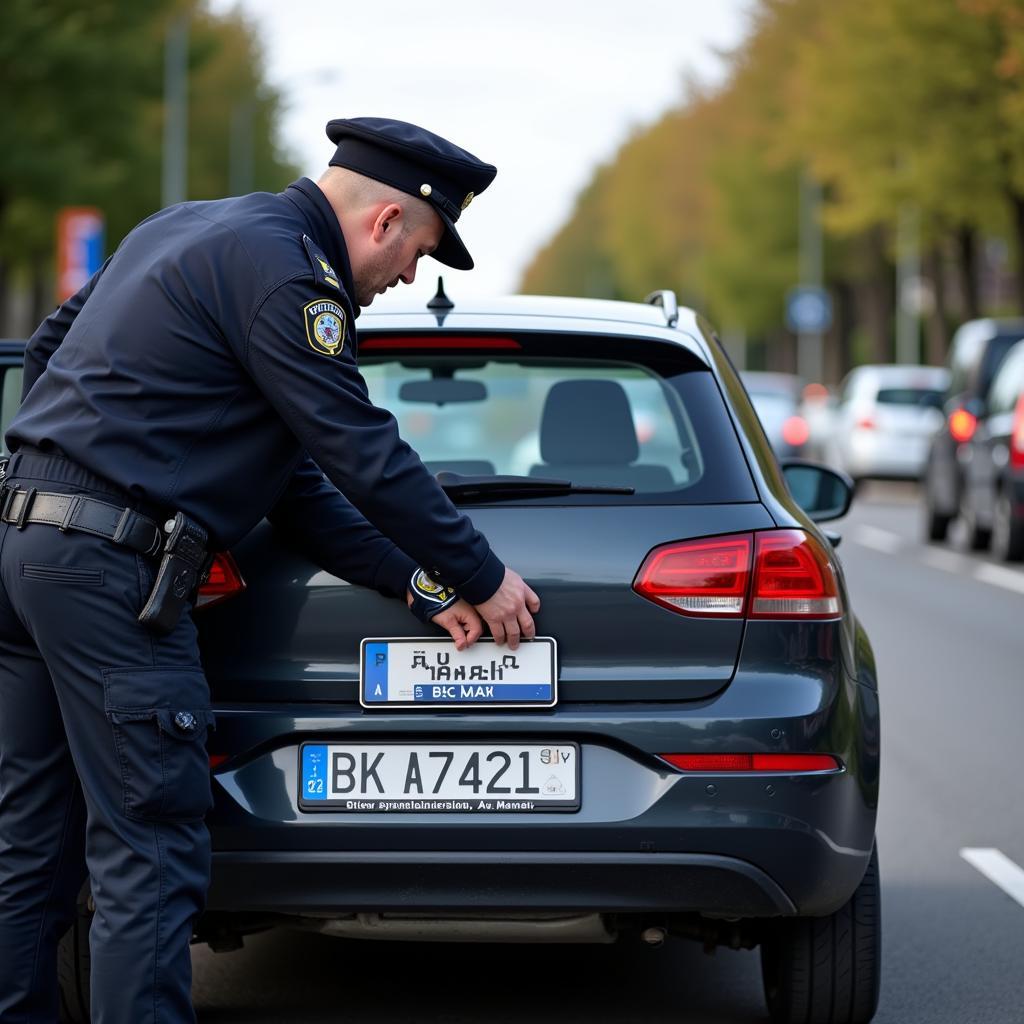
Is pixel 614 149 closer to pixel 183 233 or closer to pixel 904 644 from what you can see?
pixel 904 644

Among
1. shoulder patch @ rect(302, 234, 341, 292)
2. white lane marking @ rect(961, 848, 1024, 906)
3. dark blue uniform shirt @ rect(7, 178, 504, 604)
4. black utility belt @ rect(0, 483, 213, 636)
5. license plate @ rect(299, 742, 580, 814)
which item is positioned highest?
shoulder patch @ rect(302, 234, 341, 292)

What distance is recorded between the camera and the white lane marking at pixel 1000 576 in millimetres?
15586

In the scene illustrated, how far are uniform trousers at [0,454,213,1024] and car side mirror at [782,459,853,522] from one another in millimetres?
2431

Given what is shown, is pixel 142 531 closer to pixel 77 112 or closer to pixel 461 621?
pixel 461 621

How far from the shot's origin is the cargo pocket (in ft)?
11.9

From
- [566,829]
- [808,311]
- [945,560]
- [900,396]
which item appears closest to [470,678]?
[566,829]

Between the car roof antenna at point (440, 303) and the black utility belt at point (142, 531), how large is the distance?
3.97 feet

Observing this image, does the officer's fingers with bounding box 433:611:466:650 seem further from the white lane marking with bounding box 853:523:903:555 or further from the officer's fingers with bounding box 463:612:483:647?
the white lane marking with bounding box 853:523:903:555

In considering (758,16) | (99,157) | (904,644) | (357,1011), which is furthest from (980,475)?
(758,16)

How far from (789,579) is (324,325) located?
43.4 inches

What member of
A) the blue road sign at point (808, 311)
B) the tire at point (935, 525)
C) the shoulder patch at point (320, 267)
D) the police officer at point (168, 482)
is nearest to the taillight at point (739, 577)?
the police officer at point (168, 482)

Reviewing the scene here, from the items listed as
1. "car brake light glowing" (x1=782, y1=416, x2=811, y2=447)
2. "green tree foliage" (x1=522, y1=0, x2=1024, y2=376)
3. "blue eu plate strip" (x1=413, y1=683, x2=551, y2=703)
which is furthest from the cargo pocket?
"green tree foliage" (x1=522, y1=0, x2=1024, y2=376)

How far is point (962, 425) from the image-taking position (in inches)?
735

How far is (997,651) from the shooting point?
11773mm
